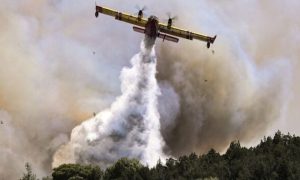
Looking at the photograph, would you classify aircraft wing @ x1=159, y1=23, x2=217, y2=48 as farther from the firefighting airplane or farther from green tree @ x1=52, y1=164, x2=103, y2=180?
green tree @ x1=52, y1=164, x2=103, y2=180

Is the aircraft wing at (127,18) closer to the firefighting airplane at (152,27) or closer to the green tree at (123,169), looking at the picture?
the firefighting airplane at (152,27)

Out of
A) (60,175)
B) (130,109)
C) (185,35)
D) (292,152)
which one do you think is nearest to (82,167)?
(60,175)

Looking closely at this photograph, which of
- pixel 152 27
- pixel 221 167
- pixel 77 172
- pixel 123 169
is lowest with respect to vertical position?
pixel 221 167

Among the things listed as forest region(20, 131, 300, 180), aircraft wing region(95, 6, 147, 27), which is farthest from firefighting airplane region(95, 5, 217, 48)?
forest region(20, 131, 300, 180)

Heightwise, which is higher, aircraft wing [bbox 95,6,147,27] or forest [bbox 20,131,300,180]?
aircraft wing [bbox 95,6,147,27]

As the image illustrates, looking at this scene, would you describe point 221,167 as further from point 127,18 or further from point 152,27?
point 127,18

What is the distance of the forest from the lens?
467ft

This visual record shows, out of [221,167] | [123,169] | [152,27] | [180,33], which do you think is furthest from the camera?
[180,33]

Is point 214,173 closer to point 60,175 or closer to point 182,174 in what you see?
point 182,174

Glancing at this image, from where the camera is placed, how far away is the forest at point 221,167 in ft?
467

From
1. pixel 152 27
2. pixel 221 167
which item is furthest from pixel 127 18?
pixel 221 167

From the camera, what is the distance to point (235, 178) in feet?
476

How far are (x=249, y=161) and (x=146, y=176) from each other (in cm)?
2093

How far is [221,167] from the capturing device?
491 feet
